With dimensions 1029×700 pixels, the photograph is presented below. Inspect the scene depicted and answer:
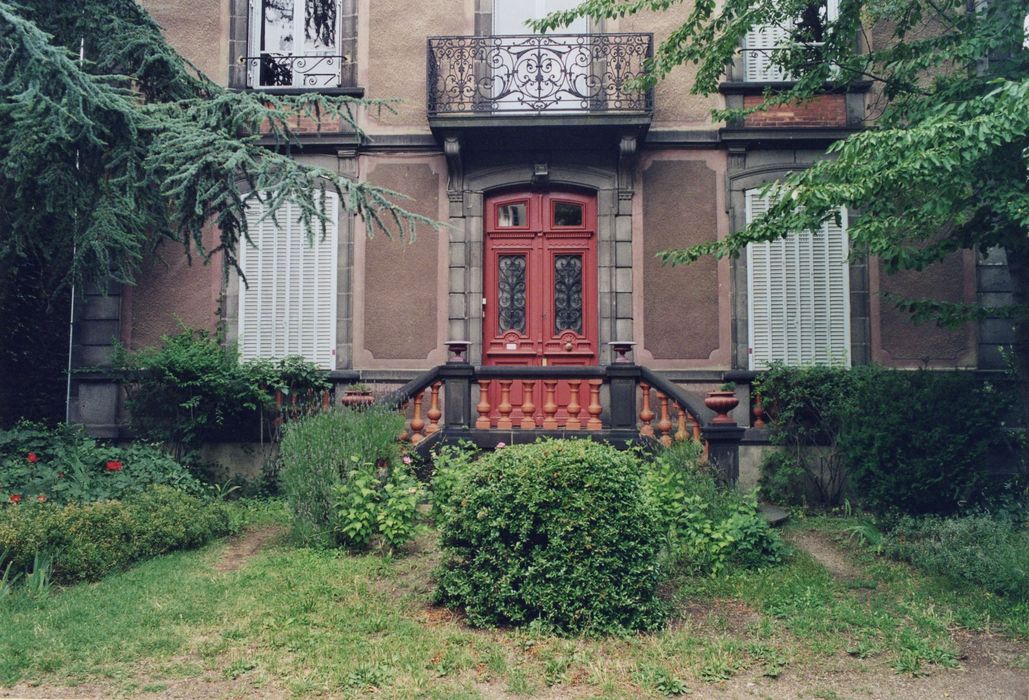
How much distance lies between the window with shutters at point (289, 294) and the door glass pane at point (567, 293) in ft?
9.23

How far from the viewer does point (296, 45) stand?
11.1 metres

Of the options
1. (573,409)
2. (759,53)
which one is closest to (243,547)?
(573,409)

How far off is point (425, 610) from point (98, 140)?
473cm

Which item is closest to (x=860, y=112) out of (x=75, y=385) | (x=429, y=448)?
(x=429, y=448)

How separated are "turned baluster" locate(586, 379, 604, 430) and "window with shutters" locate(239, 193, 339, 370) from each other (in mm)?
3463

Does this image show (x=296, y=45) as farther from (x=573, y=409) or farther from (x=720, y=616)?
(x=720, y=616)

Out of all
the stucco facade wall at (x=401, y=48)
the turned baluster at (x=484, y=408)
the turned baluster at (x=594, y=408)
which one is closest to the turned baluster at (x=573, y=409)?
the turned baluster at (x=594, y=408)

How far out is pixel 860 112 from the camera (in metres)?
10.4

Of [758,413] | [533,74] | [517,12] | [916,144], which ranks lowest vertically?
[758,413]

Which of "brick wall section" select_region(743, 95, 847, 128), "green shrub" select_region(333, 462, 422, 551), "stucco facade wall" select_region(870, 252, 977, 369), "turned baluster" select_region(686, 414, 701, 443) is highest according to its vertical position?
"brick wall section" select_region(743, 95, 847, 128)

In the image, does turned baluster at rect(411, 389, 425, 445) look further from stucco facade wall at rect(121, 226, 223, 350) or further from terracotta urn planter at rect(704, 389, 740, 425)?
stucco facade wall at rect(121, 226, 223, 350)

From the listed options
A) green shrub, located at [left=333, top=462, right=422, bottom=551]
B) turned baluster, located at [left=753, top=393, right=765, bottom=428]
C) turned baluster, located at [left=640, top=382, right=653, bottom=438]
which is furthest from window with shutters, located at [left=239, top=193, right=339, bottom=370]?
turned baluster, located at [left=753, top=393, right=765, bottom=428]

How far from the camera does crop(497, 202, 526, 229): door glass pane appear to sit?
10.9 meters

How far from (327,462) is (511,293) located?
448cm
